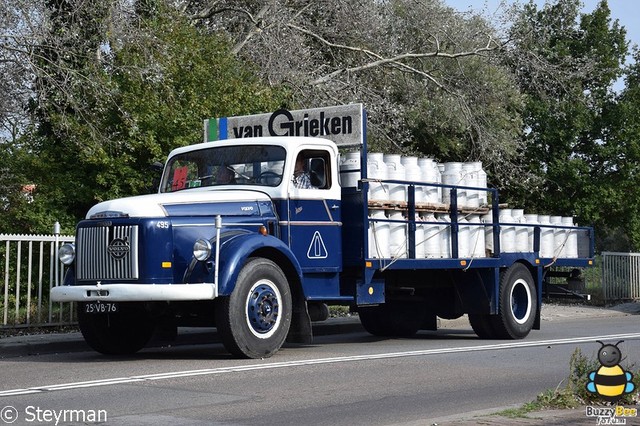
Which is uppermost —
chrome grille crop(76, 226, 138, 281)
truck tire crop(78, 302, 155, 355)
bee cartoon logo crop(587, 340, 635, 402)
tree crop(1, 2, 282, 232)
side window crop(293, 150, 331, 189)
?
tree crop(1, 2, 282, 232)

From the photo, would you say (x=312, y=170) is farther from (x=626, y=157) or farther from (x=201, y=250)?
(x=626, y=157)

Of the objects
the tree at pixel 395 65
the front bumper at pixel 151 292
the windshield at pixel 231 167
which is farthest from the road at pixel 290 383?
the tree at pixel 395 65

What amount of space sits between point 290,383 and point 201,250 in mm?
2267

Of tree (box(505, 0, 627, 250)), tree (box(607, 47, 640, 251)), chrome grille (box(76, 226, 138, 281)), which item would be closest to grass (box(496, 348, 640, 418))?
chrome grille (box(76, 226, 138, 281))

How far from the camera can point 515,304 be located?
1592 cm

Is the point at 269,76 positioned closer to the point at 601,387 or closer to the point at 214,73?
the point at 214,73

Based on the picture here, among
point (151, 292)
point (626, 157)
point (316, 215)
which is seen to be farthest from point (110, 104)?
point (626, 157)

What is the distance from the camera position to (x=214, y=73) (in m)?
19.1

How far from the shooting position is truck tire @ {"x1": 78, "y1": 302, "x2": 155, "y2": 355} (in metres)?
12.5

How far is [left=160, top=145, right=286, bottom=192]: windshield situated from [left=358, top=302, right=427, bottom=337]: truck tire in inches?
153

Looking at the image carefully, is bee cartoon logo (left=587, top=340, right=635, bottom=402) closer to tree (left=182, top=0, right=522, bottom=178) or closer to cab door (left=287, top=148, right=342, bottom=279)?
cab door (left=287, top=148, right=342, bottom=279)

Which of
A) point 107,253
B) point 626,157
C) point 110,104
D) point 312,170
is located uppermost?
point 626,157

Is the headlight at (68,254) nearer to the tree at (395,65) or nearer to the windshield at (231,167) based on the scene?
the windshield at (231,167)

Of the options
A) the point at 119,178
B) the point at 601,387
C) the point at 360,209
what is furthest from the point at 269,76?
the point at 601,387
